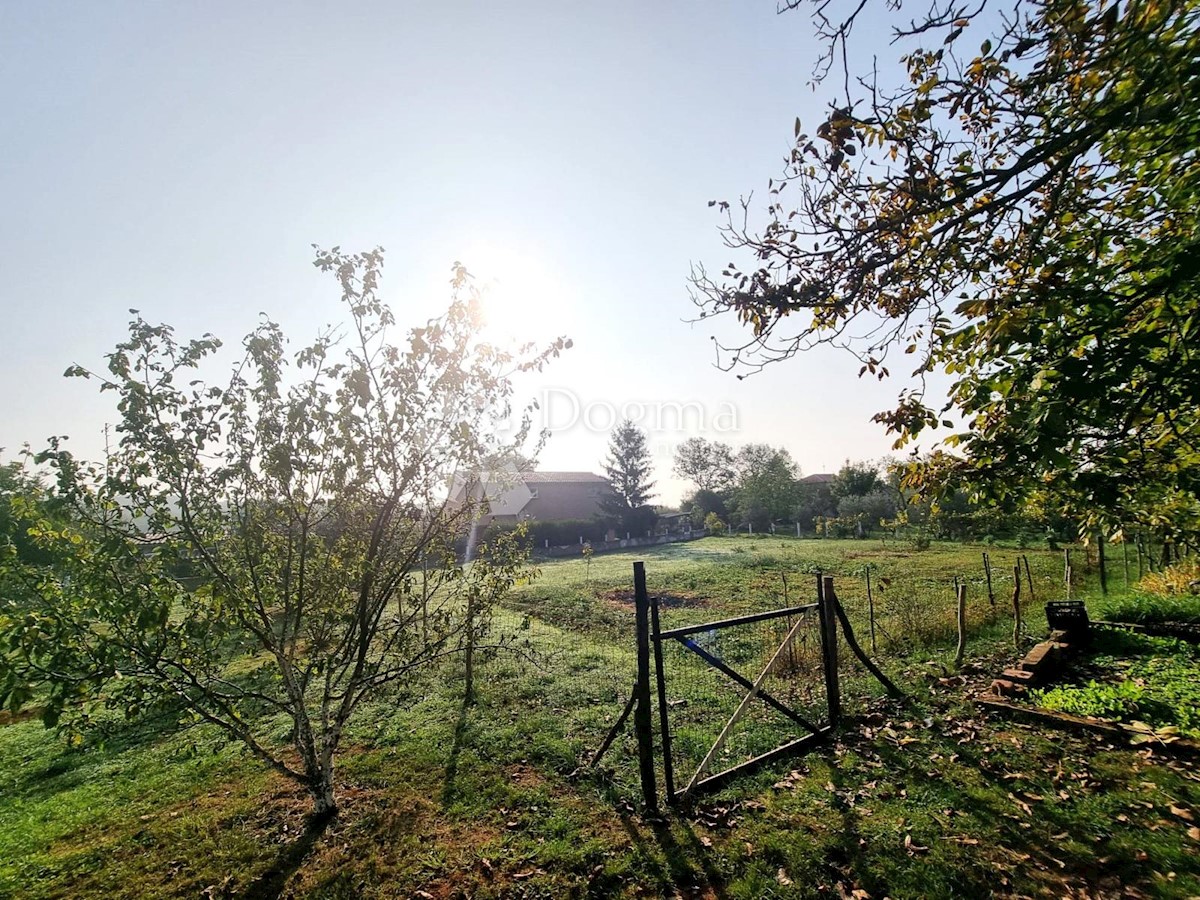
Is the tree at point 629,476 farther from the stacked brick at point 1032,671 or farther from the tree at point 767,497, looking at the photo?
the stacked brick at point 1032,671

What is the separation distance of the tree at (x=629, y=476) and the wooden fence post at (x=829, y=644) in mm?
39800

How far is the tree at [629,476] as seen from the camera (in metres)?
46.7

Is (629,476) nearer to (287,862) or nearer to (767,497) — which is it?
(767,497)

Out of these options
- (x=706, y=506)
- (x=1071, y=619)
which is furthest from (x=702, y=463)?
(x=1071, y=619)

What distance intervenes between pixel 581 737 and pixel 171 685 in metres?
4.34

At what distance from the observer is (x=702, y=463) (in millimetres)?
71000

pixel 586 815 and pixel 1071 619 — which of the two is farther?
pixel 1071 619

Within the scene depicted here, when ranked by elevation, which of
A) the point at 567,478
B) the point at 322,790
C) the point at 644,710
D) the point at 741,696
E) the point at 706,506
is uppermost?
the point at 567,478

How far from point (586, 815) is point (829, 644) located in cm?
357

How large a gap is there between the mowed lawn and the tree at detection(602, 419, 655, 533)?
38.6 m

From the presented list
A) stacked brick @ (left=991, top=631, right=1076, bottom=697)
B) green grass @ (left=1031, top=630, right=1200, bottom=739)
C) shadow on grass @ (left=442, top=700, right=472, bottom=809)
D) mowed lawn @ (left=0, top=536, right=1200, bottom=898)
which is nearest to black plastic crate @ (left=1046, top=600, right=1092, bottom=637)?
green grass @ (left=1031, top=630, right=1200, bottom=739)

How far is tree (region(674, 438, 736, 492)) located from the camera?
70812 mm

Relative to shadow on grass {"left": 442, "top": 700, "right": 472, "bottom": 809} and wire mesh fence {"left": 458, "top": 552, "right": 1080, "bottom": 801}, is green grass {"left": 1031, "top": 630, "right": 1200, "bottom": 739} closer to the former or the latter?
wire mesh fence {"left": 458, "top": 552, "right": 1080, "bottom": 801}

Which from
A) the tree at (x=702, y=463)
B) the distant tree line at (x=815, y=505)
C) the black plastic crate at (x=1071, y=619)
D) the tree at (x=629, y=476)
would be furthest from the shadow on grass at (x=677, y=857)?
the tree at (x=702, y=463)
